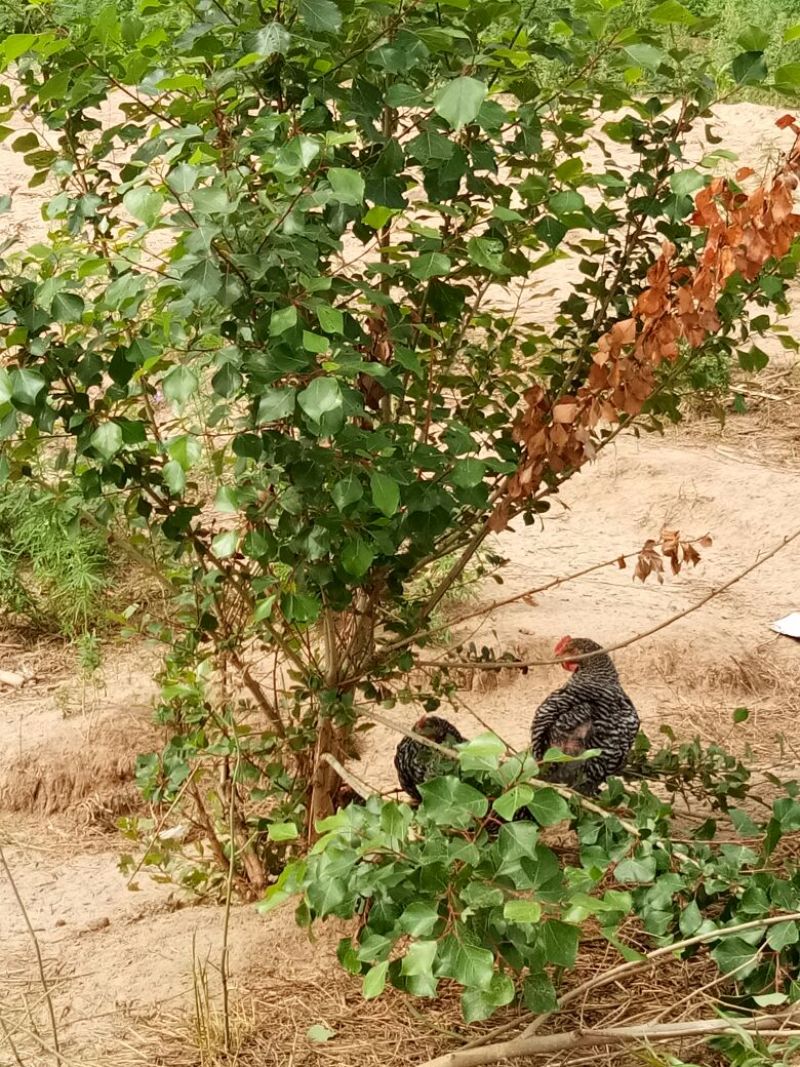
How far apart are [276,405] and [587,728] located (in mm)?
1985

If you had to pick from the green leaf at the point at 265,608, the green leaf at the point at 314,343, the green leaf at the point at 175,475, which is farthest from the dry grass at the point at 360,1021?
the green leaf at the point at 314,343

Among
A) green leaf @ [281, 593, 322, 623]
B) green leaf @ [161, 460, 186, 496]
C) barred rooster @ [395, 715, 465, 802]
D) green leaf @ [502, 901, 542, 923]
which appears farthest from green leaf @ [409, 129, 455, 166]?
barred rooster @ [395, 715, 465, 802]

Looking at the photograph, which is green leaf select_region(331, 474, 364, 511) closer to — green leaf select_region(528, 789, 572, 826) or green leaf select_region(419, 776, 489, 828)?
green leaf select_region(419, 776, 489, 828)

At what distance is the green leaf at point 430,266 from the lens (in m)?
2.87

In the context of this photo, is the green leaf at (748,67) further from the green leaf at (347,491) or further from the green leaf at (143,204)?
the green leaf at (143,204)

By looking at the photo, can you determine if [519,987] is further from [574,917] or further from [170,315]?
[170,315]

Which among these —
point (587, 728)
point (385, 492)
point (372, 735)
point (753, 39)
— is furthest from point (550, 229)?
point (372, 735)

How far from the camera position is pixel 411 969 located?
8.25 feet

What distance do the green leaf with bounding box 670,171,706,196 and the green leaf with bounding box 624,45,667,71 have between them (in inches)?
11.0

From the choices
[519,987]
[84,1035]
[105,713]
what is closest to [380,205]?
[519,987]

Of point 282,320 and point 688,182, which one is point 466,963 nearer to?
point 282,320

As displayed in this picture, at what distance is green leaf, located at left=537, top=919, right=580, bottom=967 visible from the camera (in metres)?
2.65

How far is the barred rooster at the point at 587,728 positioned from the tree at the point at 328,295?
0.66 m

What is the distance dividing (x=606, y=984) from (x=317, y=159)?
7.18ft
